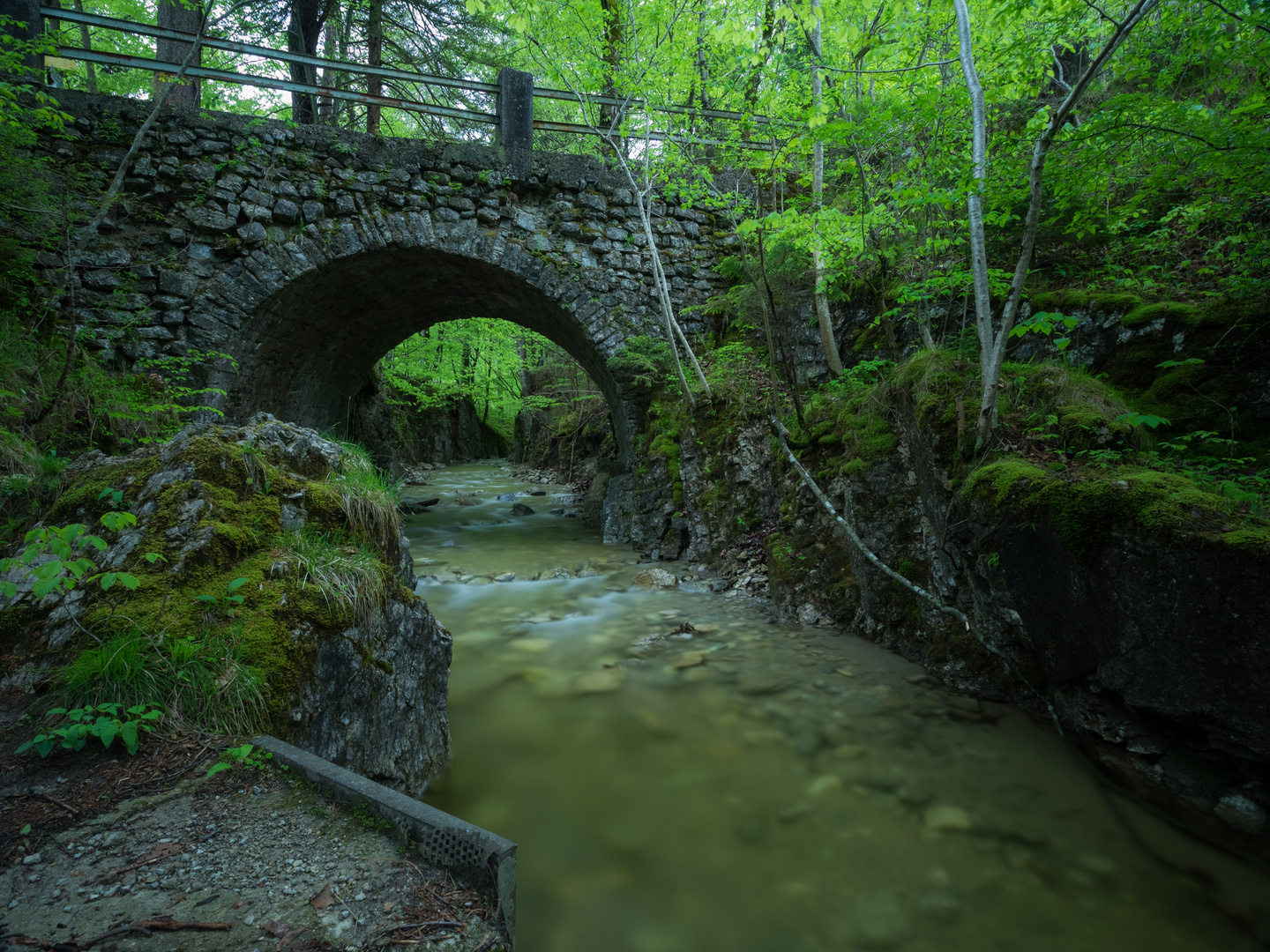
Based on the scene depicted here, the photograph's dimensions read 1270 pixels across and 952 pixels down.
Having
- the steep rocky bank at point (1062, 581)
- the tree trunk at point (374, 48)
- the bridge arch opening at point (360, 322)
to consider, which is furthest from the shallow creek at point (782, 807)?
the tree trunk at point (374, 48)

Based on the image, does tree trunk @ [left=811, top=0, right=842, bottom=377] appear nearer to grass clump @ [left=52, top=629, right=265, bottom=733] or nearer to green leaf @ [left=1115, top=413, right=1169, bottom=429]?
green leaf @ [left=1115, top=413, right=1169, bottom=429]

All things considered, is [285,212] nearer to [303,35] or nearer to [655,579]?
[303,35]

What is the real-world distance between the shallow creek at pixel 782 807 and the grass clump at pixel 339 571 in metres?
0.96

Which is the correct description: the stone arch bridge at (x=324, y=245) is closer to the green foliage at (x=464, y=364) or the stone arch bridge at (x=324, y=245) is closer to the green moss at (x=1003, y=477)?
the green moss at (x=1003, y=477)

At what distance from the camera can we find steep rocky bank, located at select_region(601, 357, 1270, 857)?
2.10 meters

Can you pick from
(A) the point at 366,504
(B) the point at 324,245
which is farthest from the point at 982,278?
(B) the point at 324,245

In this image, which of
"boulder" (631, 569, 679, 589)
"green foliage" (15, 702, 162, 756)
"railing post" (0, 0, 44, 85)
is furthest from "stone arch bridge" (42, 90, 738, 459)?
"green foliage" (15, 702, 162, 756)

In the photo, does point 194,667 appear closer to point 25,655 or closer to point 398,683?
point 25,655

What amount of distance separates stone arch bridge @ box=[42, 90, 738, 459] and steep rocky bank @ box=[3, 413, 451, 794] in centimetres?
446

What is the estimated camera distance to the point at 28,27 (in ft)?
18.9

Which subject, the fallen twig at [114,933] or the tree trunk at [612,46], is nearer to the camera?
the fallen twig at [114,933]

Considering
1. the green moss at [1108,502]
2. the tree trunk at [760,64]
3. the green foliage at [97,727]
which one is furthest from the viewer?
the tree trunk at [760,64]

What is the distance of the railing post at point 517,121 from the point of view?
23.0 feet

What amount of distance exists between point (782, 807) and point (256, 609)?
2.28 meters
